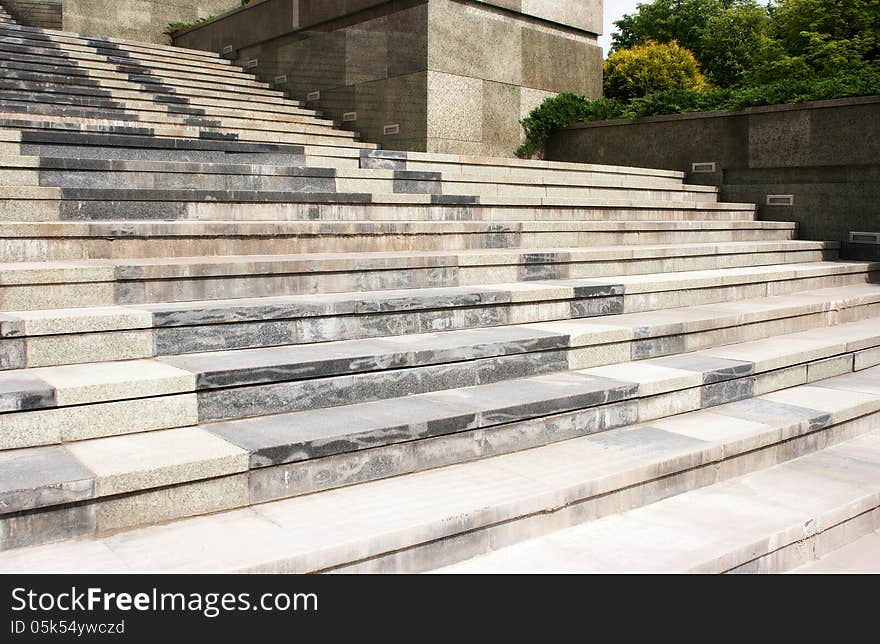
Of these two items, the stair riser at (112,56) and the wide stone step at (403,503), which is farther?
the stair riser at (112,56)

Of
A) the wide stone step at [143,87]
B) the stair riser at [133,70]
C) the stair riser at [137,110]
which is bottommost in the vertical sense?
the stair riser at [137,110]

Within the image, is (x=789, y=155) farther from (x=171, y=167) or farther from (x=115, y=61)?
(x=115, y=61)

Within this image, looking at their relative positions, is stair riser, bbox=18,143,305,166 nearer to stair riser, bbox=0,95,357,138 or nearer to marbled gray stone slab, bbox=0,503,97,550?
stair riser, bbox=0,95,357,138

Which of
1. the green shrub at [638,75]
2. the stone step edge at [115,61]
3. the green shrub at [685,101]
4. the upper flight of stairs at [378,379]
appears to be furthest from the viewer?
the green shrub at [638,75]

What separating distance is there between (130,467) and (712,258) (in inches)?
245

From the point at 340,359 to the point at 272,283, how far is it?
1.13 m

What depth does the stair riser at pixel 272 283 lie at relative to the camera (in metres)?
4.34

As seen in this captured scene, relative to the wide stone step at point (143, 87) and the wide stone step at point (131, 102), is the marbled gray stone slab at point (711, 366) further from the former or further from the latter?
the wide stone step at point (143, 87)

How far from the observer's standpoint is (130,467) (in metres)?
3.07

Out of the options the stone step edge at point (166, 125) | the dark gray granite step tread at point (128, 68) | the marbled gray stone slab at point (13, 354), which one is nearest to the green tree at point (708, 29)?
the dark gray granite step tread at point (128, 68)

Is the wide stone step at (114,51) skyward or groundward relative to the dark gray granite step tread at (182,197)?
skyward

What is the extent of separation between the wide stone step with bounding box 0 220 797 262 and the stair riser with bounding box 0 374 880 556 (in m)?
2.37

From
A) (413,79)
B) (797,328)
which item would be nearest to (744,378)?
(797,328)

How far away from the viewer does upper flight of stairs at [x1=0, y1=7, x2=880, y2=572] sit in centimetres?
317
